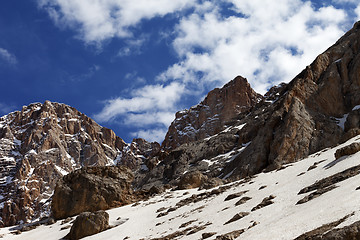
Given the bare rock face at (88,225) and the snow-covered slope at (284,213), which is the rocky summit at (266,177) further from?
the bare rock face at (88,225)

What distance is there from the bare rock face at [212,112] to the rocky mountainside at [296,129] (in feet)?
231

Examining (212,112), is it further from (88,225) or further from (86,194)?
(88,225)

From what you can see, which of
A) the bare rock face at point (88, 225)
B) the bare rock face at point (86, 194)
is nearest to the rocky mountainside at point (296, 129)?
the bare rock face at point (86, 194)

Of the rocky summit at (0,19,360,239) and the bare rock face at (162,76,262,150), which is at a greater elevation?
the bare rock face at (162,76,262,150)

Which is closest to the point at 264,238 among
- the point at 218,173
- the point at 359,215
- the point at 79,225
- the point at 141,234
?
the point at 359,215

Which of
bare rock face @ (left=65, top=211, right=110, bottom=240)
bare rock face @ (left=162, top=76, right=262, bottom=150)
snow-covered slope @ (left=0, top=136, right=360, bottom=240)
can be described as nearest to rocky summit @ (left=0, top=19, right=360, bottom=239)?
snow-covered slope @ (left=0, top=136, right=360, bottom=240)

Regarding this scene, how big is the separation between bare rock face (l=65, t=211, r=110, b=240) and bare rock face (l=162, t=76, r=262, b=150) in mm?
130386

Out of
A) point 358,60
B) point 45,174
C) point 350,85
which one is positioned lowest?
point 350,85

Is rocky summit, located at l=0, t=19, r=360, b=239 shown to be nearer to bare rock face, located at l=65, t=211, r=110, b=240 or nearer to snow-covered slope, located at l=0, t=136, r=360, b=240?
snow-covered slope, located at l=0, t=136, r=360, b=240

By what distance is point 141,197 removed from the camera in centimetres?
5497

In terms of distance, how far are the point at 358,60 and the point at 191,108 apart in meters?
130

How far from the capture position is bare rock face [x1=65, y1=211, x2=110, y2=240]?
34.9 meters

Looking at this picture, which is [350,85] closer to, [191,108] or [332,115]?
[332,115]

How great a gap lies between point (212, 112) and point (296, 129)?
403 ft
